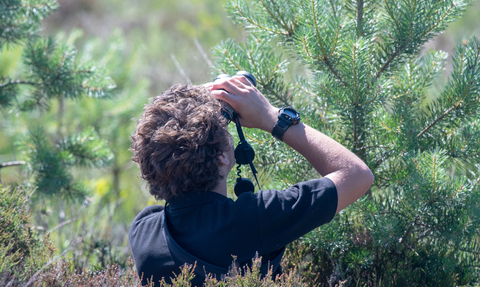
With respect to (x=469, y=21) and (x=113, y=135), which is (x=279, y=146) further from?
(x=469, y=21)

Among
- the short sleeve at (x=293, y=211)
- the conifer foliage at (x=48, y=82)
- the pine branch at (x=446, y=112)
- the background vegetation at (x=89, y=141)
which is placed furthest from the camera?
the conifer foliage at (x=48, y=82)

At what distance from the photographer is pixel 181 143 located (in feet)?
4.79

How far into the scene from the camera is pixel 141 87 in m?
4.77

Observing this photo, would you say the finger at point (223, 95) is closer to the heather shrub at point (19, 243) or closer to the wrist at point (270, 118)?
the wrist at point (270, 118)

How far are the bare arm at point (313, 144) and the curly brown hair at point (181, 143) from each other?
11 centimetres

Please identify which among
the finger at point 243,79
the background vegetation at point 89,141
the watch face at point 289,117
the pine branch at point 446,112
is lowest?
the background vegetation at point 89,141

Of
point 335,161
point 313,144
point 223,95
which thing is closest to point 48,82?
point 223,95

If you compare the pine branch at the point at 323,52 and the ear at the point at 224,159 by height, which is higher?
the pine branch at the point at 323,52

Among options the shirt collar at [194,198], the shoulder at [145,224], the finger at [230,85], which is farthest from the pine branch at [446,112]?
the shoulder at [145,224]

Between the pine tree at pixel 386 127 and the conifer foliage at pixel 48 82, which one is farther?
the conifer foliage at pixel 48 82

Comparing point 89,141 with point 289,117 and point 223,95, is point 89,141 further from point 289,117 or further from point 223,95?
point 289,117

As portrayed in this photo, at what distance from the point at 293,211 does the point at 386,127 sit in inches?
27.9

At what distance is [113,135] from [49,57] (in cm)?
248

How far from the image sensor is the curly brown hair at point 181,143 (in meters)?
1.46
